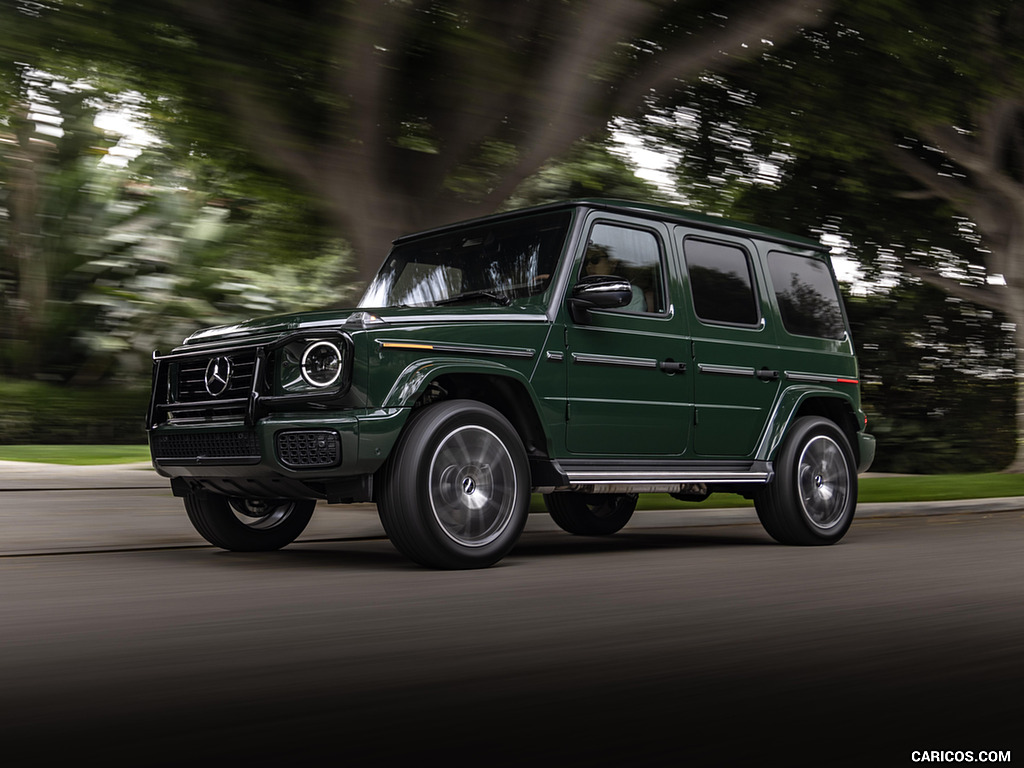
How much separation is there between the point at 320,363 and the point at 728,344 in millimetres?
3283

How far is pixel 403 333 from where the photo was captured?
6.76m

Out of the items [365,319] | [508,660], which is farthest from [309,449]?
[508,660]

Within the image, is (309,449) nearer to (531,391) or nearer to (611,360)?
(531,391)

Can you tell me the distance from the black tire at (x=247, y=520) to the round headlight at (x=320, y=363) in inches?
63.1

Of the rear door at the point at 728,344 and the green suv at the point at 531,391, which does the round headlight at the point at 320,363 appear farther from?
the rear door at the point at 728,344

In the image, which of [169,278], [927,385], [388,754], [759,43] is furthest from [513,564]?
[169,278]

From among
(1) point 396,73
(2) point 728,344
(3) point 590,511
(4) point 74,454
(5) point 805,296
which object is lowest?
(4) point 74,454

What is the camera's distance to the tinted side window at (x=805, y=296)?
9.44 meters

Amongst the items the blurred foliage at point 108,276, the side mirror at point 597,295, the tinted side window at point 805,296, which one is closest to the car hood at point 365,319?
the side mirror at point 597,295

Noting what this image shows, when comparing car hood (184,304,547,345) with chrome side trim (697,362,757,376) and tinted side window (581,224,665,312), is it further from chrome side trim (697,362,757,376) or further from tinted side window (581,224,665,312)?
chrome side trim (697,362,757,376)

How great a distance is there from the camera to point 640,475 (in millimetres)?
7906

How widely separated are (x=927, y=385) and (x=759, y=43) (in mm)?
8753

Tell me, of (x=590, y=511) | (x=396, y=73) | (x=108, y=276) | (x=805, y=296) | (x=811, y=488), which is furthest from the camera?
(x=108, y=276)

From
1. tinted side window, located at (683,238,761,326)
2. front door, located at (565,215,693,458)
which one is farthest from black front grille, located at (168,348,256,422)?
tinted side window, located at (683,238,761,326)
